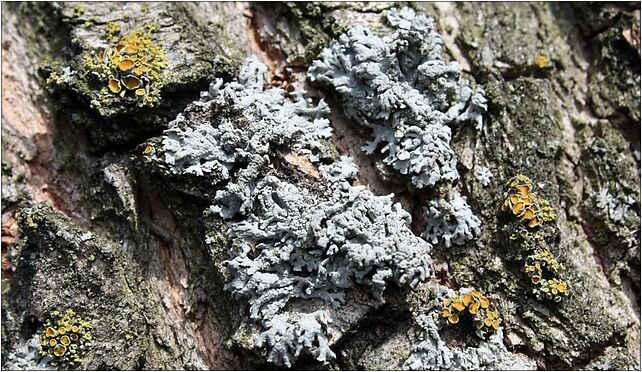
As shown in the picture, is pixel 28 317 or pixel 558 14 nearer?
pixel 28 317

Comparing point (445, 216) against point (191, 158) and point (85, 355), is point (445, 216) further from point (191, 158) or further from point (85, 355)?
point (85, 355)

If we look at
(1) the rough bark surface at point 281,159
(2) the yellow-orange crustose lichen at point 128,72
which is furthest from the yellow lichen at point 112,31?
(2) the yellow-orange crustose lichen at point 128,72

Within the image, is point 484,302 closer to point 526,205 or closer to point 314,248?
point 526,205

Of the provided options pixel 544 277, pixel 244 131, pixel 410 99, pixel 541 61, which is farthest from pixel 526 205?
pixel 244 131

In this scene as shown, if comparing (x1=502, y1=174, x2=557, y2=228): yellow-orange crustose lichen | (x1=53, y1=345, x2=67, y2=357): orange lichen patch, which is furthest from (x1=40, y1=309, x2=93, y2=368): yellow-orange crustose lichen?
(x1=502, y1=174, x2=557, y2=228): yellow-orange crustose lichen

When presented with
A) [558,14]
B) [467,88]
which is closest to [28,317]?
[467,88]

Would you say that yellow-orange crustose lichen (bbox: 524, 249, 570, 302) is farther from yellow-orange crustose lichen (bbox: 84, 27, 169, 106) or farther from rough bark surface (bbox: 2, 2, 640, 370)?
yellow-orange crustose lichen (bbox: 84, 27, 169, 106)
